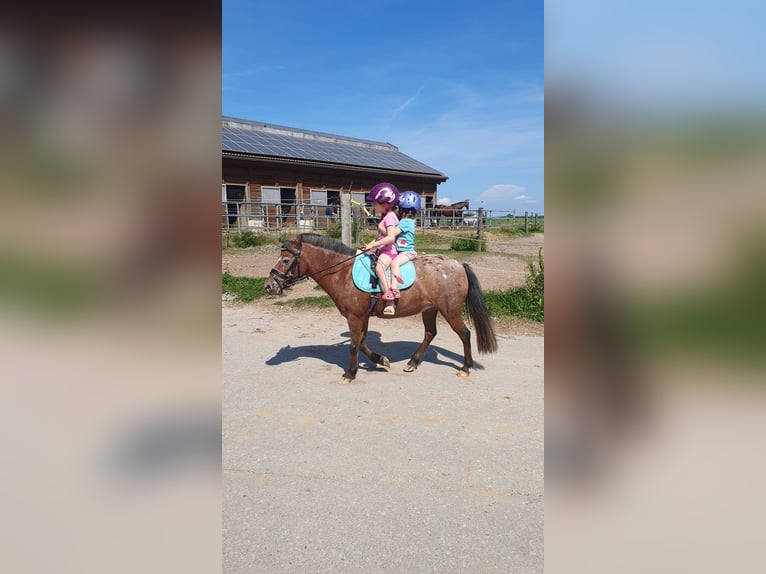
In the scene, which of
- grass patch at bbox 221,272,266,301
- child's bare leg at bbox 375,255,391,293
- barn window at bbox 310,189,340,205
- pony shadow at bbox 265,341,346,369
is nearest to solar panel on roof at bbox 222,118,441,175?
barn window at bbox 310,189,340,205

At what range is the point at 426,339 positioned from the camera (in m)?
5.62

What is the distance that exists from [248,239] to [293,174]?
625 cm

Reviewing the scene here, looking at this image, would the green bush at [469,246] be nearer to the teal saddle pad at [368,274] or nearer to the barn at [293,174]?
the barn at [293,174]

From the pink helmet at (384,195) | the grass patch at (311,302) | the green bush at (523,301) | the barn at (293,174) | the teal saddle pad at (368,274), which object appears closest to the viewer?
the pink helmet at (384,195)

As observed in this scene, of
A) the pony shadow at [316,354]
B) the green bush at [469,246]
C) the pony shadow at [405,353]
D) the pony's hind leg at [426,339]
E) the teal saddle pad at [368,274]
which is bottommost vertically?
the pony shadow at [405,353]

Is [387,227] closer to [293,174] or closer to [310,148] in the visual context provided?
[293,174]

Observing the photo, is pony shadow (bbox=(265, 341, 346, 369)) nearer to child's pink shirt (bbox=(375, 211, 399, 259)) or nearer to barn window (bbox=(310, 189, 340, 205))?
child's pink shirt (bbox=(375, 211, 399, 259))

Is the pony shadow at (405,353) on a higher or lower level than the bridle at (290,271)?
lower

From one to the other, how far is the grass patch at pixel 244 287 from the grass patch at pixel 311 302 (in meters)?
0.68

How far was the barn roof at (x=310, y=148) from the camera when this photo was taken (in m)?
18.8
